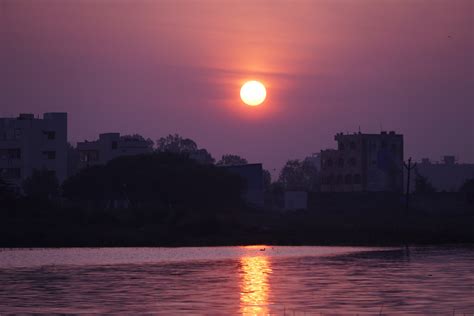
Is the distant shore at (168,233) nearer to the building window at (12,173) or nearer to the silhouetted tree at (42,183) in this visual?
the silhouetted tree at (42,183)

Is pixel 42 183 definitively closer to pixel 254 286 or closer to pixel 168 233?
pixel 168 233

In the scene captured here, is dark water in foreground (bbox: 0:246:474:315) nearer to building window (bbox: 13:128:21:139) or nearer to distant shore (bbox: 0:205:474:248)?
distant shore (bbox: 0:205:474:248)

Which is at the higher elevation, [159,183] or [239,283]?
[159,183]

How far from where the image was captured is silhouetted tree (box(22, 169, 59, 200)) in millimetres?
182250

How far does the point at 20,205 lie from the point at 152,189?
125 feet

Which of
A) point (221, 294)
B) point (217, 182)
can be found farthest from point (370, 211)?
point (221, 294)

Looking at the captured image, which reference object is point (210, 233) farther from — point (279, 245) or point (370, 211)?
point (370, 211)

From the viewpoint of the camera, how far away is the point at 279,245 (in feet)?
306

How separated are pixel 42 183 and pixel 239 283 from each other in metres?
141

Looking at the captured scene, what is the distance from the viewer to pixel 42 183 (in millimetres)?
184875

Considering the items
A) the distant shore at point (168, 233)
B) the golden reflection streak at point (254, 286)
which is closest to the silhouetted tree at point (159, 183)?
the distant shore at point (168, 233)

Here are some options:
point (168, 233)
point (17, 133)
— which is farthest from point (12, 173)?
point (168, 233)

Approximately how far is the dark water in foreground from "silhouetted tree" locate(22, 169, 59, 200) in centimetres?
11014

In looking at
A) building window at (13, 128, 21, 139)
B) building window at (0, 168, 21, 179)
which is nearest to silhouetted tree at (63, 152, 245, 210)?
building window at (13, 128, 21, 139)
